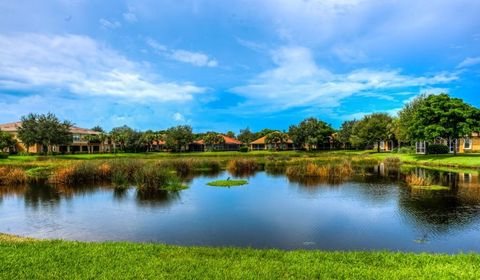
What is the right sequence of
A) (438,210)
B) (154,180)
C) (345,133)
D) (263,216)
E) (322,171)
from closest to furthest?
(263,216)
(438,210)
(154,180)
(322,171)
(345,133)

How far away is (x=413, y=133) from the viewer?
4884 centimetres

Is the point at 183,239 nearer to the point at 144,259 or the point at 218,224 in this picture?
the point at 218,224

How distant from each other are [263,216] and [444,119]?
126 feet

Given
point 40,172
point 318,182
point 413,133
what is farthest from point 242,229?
point 413,133

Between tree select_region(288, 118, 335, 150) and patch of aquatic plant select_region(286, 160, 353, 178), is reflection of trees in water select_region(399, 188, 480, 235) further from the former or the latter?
tree select_region(288, 118, 335, 150)

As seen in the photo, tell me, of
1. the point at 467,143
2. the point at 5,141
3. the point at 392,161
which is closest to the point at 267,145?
the point at 467,143

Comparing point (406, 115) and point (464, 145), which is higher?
point (406, 115)

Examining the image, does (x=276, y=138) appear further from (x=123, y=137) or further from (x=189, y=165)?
(x=189, y=165)

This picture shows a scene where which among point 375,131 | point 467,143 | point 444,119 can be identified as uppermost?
point 444,119

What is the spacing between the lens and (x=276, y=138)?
85.6 m

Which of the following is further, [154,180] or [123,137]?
[123,137]

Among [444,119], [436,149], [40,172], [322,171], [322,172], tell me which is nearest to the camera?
[322,172]

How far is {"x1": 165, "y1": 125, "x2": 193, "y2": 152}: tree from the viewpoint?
81.8 m

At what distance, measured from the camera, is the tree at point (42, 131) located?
66062mm
